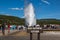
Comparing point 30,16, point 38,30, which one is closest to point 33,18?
point 30,16

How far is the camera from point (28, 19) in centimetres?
9269

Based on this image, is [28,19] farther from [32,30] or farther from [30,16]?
[32,30]

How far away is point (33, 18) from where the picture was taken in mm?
93500

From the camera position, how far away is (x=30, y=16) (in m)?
92.8

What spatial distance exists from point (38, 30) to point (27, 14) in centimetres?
7840

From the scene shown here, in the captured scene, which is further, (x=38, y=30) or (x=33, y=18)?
(x=33, y=18)

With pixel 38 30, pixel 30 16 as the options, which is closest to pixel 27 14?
pixel 30 16

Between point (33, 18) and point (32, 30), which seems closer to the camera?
point (32, 30)

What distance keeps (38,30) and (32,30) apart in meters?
0.38

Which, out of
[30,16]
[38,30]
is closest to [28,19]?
[30,16]

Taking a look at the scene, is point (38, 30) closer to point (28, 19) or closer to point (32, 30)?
point (32, 30)

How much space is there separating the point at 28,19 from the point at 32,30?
256 ft

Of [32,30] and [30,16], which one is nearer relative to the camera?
[32,30]

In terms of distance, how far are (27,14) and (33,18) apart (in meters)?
2.95
